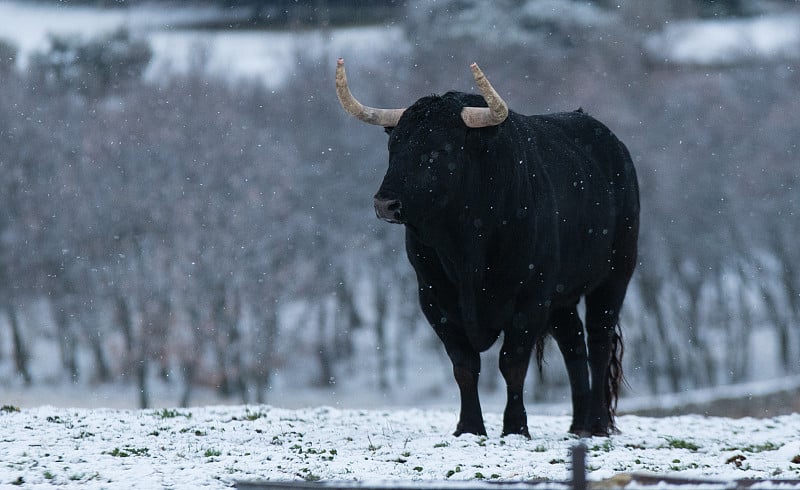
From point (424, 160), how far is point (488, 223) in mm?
932

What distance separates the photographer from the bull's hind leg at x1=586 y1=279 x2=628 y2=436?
42.2ft

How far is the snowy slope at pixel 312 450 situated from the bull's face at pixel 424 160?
2045 millimetres

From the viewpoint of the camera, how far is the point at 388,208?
32.1ft

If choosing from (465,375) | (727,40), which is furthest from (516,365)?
(727,40)

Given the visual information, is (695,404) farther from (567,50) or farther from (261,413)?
(567,50)

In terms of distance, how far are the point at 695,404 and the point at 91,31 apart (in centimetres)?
3625

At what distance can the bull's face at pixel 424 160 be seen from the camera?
1009cm

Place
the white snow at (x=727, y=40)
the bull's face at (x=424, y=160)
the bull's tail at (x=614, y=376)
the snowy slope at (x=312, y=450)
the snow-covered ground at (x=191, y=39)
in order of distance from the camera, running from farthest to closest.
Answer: the white snow at (x=727, y=40)
the snow-covered ground at (x=191, y=39)
the bull's tail at (x=614, y=376)
the bull's face at (x=424, y=160)
the snowy slope at (x=312, y=450)

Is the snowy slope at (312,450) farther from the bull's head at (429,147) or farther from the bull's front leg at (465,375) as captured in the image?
the bull's head at (429,147)

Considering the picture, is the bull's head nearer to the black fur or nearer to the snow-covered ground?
the black fur

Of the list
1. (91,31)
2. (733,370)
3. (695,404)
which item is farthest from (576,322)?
(91,31)

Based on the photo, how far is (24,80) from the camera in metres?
52.7

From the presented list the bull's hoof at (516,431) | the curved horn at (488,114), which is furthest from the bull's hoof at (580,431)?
the curved horn at (488,114)

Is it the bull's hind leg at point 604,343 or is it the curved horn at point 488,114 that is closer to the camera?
the curved horn at point 488,114
